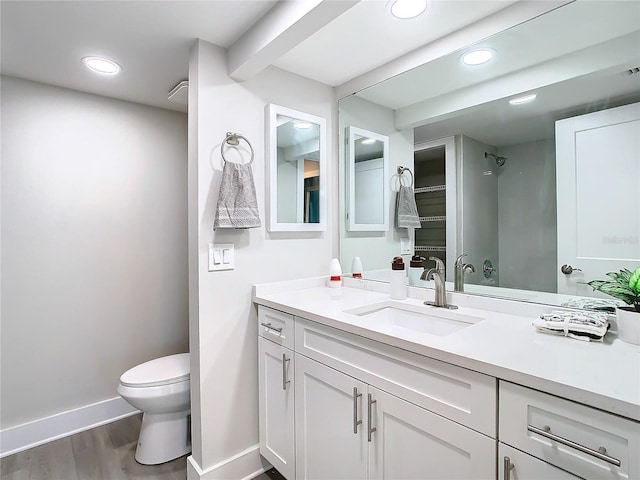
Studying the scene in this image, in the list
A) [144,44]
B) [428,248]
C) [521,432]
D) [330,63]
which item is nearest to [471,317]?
[428,248]

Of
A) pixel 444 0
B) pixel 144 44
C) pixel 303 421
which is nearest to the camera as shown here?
pixel 444 0

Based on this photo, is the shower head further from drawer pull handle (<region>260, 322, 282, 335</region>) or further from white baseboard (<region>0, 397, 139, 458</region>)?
white baseboard (<region>0, 397, 139, 458</region>)

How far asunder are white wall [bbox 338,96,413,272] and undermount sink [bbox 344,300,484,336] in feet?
1.09

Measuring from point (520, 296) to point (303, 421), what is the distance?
3.59ft

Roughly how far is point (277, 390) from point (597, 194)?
1.61 m

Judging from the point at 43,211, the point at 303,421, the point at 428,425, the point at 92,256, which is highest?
the point at 43,211

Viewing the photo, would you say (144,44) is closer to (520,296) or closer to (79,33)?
(79,33)

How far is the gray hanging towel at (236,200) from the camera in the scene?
1620 mm

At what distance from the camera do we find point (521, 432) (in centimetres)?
84

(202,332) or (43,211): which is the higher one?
(43,211)

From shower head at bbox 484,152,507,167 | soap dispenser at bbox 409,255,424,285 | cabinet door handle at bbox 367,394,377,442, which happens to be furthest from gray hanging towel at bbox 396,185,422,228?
cabinet door handle at bbox 367,394,377,442

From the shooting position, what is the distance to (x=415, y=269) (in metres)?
1.83

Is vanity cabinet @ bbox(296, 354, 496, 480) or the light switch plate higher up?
the light switch plate

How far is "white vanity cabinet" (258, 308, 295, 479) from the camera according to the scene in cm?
160
